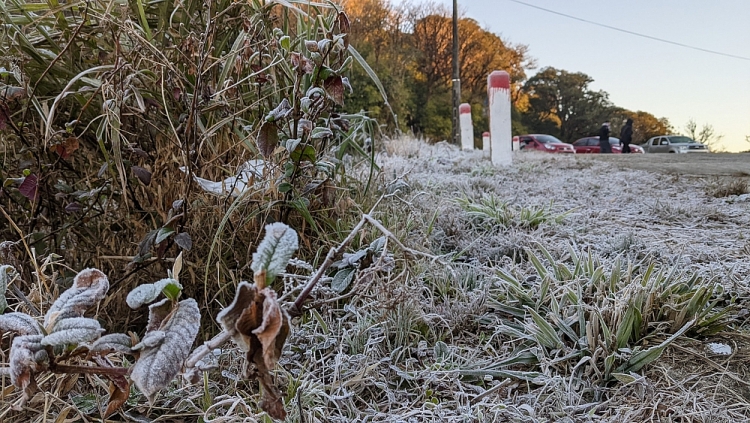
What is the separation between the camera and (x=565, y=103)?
81.9 ft

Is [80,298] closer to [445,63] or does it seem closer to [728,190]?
[728,190]

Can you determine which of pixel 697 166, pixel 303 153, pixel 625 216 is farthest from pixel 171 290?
pixel 697 166

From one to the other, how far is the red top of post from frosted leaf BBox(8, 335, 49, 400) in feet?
13.0

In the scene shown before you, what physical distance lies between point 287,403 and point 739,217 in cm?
194

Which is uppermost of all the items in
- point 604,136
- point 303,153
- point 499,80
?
point 499,80

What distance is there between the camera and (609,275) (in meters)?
1.08

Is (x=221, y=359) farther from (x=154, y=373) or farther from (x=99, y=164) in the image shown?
(x=99, y=164)

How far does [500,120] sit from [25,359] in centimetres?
388

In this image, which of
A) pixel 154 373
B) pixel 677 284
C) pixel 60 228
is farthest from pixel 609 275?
pixel 60 228

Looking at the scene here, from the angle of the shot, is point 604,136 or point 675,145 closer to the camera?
point 604,136

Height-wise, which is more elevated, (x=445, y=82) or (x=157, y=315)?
(x=445, y=82)

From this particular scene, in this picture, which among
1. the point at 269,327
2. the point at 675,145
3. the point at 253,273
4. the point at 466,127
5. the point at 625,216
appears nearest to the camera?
the point at 269,327

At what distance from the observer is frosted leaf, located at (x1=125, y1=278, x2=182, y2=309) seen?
472 millimetres

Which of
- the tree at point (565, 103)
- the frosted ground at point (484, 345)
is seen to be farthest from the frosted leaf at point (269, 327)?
the tree at point (565, 103)
